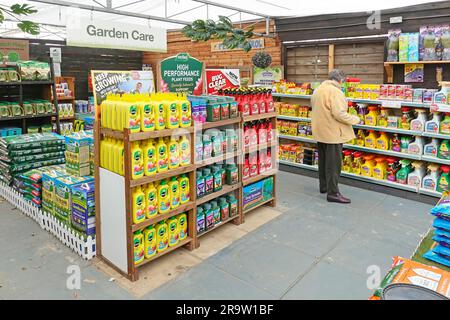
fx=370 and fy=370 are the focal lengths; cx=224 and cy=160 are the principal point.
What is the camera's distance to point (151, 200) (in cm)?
316

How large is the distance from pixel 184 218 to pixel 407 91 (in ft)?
11.8

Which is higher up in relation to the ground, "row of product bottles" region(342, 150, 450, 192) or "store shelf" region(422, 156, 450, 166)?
"store shelf" region(422, 156, 450, 166)

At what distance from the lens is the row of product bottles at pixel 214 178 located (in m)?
3.70

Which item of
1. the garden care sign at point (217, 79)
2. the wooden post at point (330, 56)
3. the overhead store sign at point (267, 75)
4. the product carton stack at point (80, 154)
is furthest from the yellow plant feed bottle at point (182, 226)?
the overhead store sign at point (267, 75)

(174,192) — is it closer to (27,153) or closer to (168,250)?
(168,250)

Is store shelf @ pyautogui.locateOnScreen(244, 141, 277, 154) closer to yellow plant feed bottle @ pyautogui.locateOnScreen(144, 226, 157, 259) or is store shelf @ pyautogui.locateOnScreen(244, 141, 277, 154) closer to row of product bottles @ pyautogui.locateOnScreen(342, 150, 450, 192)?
yellow plant feed bottle @ pyautogui.locateOnScreen(144, 226, 157, 259)

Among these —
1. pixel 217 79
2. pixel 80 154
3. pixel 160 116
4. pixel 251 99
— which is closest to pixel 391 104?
pixel 251 99

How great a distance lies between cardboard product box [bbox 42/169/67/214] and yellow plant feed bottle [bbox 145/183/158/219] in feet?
4.26

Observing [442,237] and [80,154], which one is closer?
[442,237]

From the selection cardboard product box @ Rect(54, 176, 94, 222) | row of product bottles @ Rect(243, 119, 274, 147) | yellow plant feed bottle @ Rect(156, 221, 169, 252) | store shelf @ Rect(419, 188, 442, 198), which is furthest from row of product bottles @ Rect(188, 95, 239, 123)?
store shelf @ Rect(419, 188, 442, 198)

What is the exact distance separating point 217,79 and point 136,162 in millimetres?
2150

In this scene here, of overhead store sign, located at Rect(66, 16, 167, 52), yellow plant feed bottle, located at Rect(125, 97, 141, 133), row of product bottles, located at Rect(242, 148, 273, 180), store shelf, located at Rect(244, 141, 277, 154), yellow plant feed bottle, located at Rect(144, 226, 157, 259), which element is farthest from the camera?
row of product bottles, located at Rect(242, 148, 273, 180)

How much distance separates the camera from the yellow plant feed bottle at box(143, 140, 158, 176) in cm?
305
